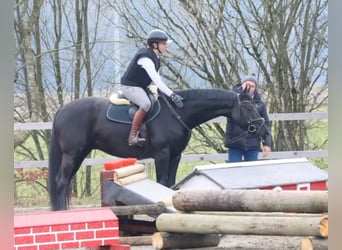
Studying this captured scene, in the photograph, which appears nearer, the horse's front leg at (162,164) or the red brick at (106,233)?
the red brick at (106,233)

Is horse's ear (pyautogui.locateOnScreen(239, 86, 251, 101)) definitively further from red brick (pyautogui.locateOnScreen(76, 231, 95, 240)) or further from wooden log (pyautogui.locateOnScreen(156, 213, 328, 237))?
red brick (pyautogui.locateOnScreen(76, 231, 95, 240))

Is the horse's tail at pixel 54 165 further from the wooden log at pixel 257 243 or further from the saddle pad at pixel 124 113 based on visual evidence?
the wooden log at pixel 257 243

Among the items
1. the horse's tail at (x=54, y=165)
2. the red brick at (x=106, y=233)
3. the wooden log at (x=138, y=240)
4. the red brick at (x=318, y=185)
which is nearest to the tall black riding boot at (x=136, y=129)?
the horse's tail at (x=54, y=165)

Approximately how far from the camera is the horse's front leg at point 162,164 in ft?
20.2

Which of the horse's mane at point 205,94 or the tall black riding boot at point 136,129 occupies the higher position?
the horse's mane at point 205,94

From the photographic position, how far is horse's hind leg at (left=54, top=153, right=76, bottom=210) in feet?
20.7

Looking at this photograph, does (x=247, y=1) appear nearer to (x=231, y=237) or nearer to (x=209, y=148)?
(x=209, y=148)

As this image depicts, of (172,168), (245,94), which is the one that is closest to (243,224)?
(245,94)

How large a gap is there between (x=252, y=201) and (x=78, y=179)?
17.8 feet

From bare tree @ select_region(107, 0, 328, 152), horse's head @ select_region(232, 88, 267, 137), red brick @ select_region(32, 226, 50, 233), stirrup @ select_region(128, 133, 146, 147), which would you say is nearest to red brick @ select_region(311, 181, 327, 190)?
horse's head @ select_region(232, 88, 267, 137)

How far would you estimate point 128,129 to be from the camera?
242 inches

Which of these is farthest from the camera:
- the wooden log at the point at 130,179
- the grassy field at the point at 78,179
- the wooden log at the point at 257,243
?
the grassy field at the point at 78,179

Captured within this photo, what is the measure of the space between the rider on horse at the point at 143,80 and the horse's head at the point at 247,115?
460 millimetres

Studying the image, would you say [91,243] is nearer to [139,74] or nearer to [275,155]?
[139,74]
